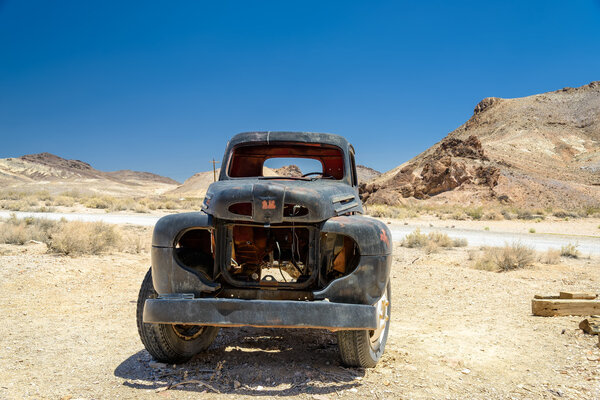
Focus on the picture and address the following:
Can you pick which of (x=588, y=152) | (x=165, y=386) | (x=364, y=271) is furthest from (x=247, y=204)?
(x=588, y=152)

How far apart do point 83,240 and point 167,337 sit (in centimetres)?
732

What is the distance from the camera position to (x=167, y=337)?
4.14 meters

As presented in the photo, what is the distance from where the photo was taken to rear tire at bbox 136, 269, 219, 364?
411cm

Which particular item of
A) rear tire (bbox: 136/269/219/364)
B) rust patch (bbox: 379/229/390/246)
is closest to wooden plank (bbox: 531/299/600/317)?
rust patch (bbox: 379/229/390/246)

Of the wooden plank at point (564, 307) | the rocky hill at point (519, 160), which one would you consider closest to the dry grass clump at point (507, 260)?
the wooden plank at point (564, 307)

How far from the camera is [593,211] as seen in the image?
1307 inches

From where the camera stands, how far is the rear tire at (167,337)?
4113 mm

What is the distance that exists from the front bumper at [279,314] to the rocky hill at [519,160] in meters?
40.7

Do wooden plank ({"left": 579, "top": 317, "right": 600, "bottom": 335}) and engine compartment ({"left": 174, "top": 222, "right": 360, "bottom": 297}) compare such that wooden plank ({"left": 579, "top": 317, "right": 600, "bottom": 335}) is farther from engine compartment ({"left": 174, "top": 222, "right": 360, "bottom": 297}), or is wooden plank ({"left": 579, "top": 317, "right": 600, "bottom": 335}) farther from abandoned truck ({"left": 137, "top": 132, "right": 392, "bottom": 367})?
engine compartment ({"left": 174, "top": 222, "right": 360, "bottom": 297})

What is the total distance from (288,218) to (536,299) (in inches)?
177

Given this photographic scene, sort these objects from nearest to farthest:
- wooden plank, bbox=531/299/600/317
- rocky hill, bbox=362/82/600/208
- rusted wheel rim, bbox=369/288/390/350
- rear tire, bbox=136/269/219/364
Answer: rear tire, bbox=136/269/219/364
rusted wheel rim, bbox=369/288/390/350
wooden plank, bbox=531/299/600/317
rocky hill, bbox=362/82/600/208

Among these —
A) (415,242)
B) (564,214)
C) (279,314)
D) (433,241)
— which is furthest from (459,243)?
(564,214)

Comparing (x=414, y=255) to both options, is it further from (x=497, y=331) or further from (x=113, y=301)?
(x=113, y=301)

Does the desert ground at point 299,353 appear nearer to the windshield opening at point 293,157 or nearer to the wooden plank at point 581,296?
the wooden plank at point 581,296
